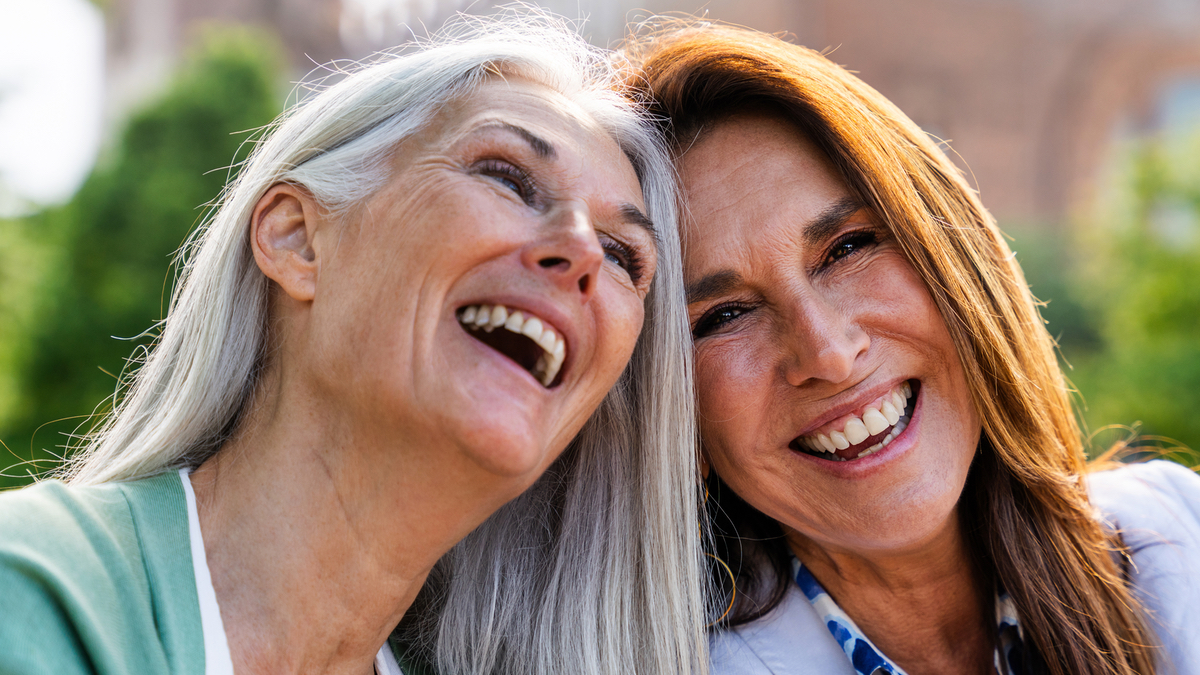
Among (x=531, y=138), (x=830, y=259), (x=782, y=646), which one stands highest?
(x=531, y=138)

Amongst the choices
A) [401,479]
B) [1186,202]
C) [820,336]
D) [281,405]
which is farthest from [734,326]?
[1186,202]

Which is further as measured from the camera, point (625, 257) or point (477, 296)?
point (625, 257)

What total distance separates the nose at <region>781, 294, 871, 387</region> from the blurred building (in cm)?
2154

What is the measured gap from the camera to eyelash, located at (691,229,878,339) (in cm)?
236

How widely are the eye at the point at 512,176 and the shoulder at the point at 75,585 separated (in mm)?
1091

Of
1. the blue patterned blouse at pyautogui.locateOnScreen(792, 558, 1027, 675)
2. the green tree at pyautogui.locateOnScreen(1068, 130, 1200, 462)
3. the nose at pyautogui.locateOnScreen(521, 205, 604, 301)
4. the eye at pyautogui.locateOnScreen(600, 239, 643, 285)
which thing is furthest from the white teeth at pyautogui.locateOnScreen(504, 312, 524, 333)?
the green tree at pyautogui.locateOnScreen(1068, 130, 1200, 462)

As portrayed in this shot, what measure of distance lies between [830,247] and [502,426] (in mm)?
1099

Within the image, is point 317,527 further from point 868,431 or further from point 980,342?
point 980,342

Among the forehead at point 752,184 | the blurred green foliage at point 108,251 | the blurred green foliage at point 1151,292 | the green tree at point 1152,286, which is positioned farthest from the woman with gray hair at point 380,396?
the green tree at point 1152,286

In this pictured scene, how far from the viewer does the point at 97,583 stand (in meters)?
1.70

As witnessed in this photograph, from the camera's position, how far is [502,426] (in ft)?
5.91

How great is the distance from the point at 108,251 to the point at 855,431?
12.3 metres

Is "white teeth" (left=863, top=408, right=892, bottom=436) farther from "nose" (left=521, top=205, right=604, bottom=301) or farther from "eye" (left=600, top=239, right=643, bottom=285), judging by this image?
"nose" (left=521, top=205, right=604, bottom=301)

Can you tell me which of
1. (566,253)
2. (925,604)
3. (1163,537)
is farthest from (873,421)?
(1163,537)
